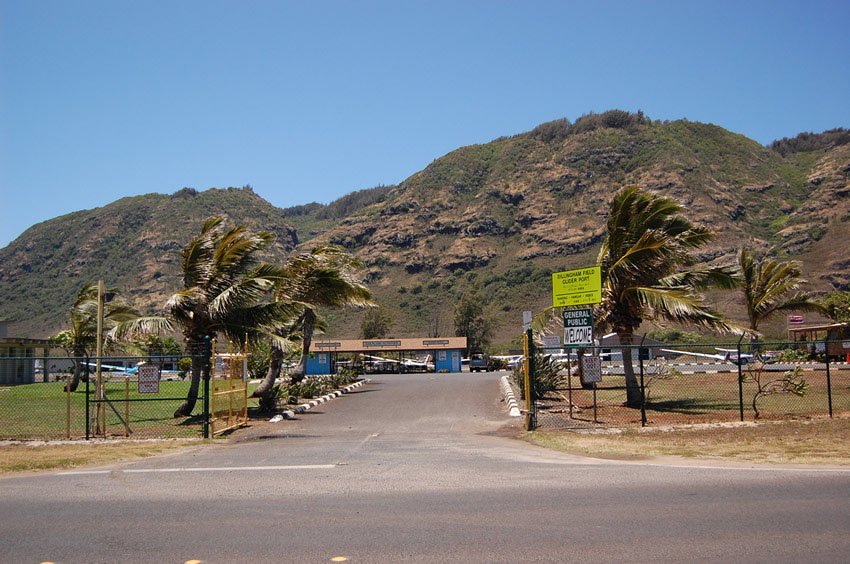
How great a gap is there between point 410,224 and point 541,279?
2989 cm

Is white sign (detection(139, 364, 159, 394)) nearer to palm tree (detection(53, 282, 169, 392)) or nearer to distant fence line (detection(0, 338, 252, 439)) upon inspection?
distant fence line (detection(0, 338, 252, 439))

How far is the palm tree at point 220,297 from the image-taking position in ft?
70.0

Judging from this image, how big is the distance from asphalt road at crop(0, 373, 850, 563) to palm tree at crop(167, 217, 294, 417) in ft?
25.7

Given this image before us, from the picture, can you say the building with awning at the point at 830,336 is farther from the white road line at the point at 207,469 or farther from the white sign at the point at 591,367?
the white road line at the point at 207,469

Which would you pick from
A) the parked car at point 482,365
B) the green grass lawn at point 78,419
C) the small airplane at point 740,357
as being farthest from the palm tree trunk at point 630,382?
the parked car at point 482,365

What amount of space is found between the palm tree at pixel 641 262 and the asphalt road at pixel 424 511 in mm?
9664

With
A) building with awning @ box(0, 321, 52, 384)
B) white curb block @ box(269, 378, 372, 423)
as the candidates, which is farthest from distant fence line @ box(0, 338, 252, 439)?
building with awning @ box(0, 321, 52, 384)

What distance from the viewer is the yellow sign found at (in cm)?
2120

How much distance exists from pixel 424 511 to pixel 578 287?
45.8 feet

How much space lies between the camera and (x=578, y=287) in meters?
21.7

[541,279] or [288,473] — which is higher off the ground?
[541,279]

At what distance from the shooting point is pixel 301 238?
159m

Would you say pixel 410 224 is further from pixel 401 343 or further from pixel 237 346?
pixel 237 346

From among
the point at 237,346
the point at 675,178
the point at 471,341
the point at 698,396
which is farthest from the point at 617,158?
the point at 237,346
